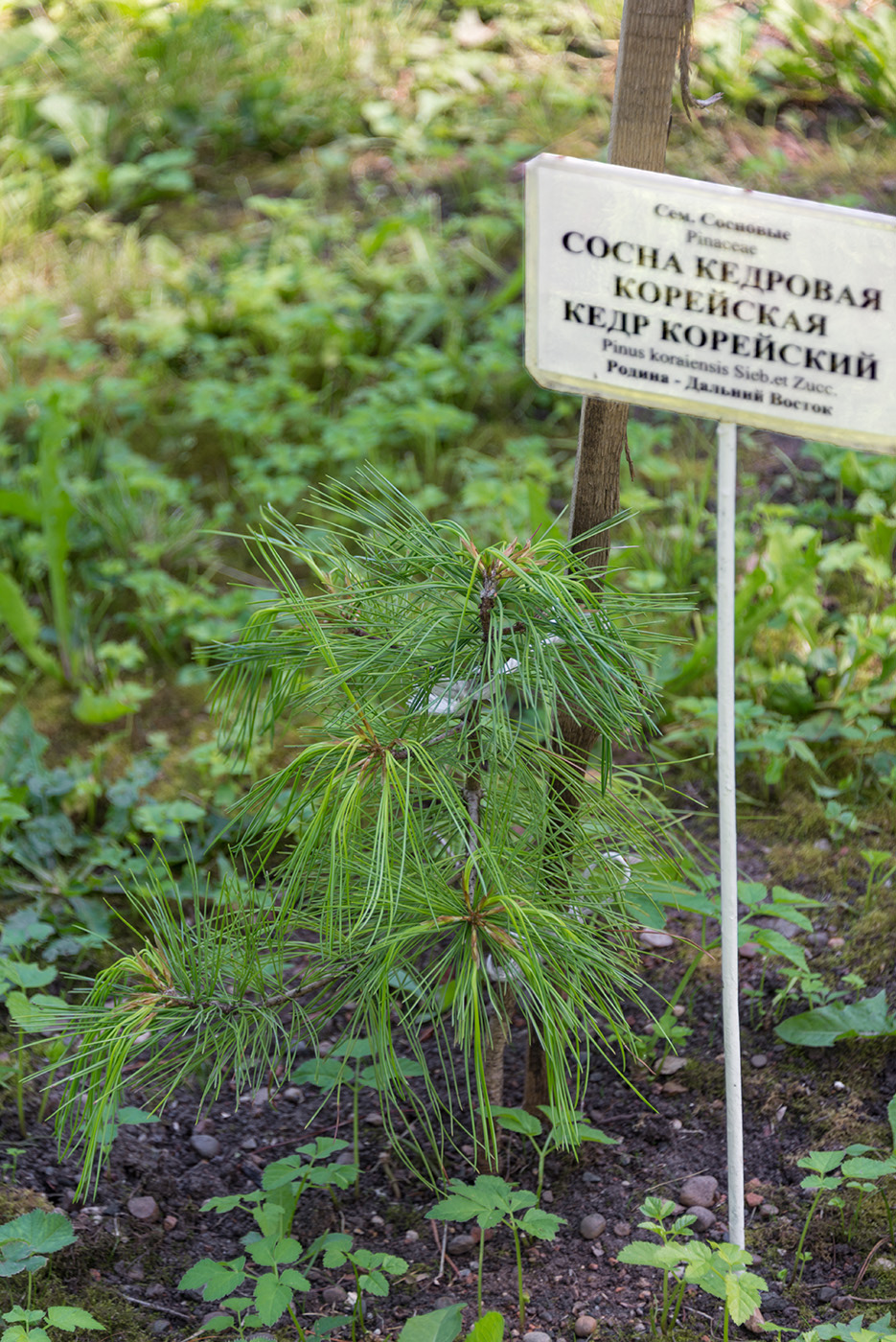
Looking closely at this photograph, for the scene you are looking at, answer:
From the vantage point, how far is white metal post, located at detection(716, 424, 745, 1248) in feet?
4.31

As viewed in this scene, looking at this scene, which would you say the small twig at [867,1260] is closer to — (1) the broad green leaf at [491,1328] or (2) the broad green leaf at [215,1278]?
(1) the broad green leaf at [491,1328]

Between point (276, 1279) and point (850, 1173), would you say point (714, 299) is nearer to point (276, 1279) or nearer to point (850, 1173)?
point (850, 1173)

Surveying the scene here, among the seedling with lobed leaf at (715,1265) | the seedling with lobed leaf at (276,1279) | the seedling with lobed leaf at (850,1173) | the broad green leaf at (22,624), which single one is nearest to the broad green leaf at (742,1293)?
the seedling with lobed leaf at (715,1265)

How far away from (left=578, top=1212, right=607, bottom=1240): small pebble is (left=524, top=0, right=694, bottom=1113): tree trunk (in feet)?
1.60

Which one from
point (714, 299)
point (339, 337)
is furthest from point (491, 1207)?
point (339, 337)

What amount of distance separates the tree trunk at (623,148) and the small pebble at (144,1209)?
2.45 feet

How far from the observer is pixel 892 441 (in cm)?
123

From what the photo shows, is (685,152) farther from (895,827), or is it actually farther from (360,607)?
(360,607)

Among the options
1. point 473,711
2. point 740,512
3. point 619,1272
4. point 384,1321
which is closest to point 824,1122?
point 619,1272

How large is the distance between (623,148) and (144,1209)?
1.49m

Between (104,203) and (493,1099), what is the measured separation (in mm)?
3911

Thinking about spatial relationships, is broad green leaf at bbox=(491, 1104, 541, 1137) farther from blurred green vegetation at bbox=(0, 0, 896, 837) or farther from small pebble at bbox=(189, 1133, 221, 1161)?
blurred green vegetation at bbox=(0, 0, 896, 837)

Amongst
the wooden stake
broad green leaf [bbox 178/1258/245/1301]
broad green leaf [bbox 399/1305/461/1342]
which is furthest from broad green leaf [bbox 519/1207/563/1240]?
the wooden stake

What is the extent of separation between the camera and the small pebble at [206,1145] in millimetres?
1734
